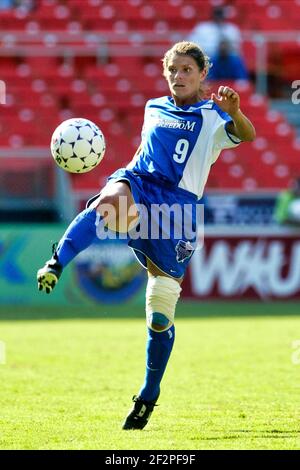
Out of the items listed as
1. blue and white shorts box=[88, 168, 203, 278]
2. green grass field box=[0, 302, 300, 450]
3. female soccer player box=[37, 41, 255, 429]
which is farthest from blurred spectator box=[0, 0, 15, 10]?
blue and white shorts box=[88, 168, 203, 278]

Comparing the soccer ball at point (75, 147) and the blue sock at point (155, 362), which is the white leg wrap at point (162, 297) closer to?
the blue sock at point (155, 362)

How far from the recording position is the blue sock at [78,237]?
5.53 m

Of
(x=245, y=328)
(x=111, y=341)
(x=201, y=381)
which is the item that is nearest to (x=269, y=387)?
(x=201, y=381)

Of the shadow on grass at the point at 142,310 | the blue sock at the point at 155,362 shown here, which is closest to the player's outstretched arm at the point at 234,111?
the blue sock at the point at 155,362

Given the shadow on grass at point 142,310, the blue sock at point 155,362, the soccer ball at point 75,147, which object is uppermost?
the soccer ball at point 75,147

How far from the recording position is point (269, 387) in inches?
297

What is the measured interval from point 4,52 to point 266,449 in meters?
13.9

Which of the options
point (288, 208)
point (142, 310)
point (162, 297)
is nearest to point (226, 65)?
point (288, 208)

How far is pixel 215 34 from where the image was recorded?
18109 millimetres

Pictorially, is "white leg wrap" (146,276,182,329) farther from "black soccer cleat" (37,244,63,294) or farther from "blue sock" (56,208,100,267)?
"black soccer cleat" (37,244,63,294)

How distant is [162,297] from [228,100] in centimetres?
120

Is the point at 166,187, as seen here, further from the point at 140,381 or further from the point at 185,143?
the point at 140,381

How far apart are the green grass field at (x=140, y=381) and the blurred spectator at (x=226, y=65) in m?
5.60
